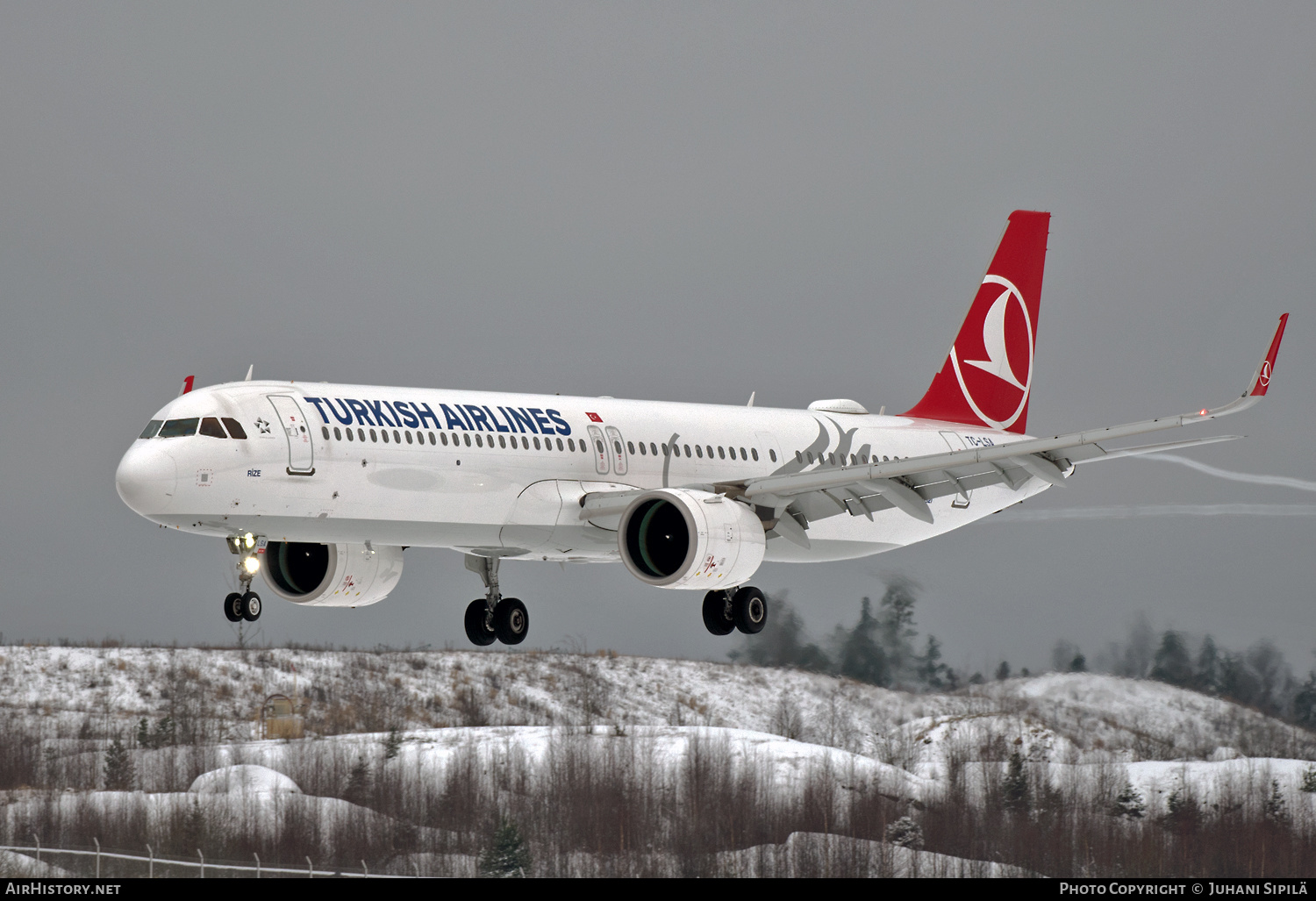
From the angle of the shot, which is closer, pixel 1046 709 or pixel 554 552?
pixel 554 552

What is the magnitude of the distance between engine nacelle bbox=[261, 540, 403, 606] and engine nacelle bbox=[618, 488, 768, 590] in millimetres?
6420

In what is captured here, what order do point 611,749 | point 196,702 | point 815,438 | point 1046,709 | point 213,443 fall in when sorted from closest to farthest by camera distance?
1. point 213,443
2. point 815,438
3. point 1046,709
4. point 611,749
5. point 196,702

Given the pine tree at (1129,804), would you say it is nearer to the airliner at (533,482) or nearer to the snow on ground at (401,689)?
the snow on ground at (401,689)

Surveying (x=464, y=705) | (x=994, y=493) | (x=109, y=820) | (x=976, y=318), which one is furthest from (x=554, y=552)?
(x=464, y=705)

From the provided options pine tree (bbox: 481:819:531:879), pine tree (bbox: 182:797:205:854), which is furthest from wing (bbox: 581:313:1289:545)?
pine tree (bbox: 182:797:205:854)

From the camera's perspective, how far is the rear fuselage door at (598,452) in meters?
38.8

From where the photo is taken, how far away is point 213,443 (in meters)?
32.6

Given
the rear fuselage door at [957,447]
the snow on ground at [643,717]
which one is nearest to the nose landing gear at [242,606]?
the rear fuselage door at [957,447]

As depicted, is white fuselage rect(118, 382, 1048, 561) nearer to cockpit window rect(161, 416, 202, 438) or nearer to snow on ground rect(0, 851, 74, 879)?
cockpit window rect(161, 416, 202, 438)

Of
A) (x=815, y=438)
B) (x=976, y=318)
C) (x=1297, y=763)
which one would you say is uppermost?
(x=976, y=318)

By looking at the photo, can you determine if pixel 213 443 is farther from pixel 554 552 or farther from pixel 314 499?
pixel 554 552

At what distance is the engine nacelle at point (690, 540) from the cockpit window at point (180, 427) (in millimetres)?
9154

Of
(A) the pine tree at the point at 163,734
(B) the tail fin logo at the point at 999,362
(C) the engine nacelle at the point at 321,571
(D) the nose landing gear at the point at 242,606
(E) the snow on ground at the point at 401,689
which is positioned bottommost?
(A) the pine tree at the point at 163,734

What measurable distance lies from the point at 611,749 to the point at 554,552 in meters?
76.0
